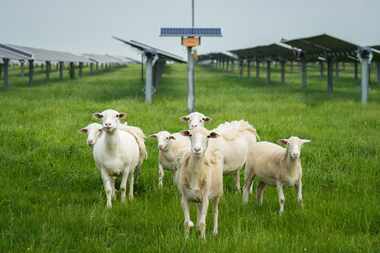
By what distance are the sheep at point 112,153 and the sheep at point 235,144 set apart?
1174 mm

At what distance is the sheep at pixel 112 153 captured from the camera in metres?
6.76

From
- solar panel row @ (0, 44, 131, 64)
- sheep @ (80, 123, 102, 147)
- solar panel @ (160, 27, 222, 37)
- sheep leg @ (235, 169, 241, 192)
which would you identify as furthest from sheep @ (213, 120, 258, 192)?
solar panel row @ (0, 44, 131, 64)

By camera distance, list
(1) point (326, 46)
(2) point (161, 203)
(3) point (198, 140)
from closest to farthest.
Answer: (3) point (198, 140) → (2) point (161, 203) → (1) point (326, 46)

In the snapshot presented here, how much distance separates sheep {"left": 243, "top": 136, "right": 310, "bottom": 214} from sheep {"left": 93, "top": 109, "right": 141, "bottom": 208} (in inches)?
58.0

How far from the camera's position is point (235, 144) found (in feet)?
25.0

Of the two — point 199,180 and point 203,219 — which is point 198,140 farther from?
point 203,219

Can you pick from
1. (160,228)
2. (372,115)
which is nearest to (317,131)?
(372,115)

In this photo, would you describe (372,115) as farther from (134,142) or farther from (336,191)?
(134,142)

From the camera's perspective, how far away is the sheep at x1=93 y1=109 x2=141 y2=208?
6.76 metres

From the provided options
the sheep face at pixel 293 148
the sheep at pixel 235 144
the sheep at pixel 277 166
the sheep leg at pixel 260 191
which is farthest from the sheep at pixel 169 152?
the sheep face at pixel 293 148

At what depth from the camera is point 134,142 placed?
7.46 metres

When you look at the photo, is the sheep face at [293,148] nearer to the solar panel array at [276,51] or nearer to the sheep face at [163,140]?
the sheep face at [163,140]

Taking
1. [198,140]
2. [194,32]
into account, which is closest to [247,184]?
[198,140]

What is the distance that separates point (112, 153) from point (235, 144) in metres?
1.70
